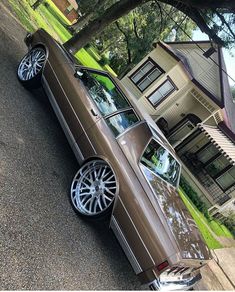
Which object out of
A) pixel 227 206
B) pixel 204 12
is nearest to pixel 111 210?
pixel 204 12

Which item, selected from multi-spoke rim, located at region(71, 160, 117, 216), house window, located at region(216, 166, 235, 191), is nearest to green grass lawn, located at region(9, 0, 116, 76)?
multi-spoke rim, located at region(71, 160, 117, 216)

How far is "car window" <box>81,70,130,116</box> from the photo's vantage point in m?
6.22

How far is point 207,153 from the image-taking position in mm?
20094

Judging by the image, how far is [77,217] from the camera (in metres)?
5.42

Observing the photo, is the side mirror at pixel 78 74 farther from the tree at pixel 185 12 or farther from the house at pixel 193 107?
the house at pixel 193 107

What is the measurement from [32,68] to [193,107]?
14.4 m

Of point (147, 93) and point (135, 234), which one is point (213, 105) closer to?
point (147, 93)

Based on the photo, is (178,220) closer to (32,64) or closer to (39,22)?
(32,64)

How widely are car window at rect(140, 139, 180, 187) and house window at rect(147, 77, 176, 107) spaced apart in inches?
542

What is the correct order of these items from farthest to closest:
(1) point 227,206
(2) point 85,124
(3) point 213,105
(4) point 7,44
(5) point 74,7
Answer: (5) point 74,7
(3) point 213,105
(1) point 227,206
(4) point 7,44
(2) point 85,124

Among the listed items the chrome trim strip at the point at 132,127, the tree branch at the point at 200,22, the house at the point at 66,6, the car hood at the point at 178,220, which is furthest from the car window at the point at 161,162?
the house at the point at 66,6

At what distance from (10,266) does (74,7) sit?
5523cm

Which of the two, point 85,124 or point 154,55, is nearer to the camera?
point 85,124

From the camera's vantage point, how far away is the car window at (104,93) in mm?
6223
